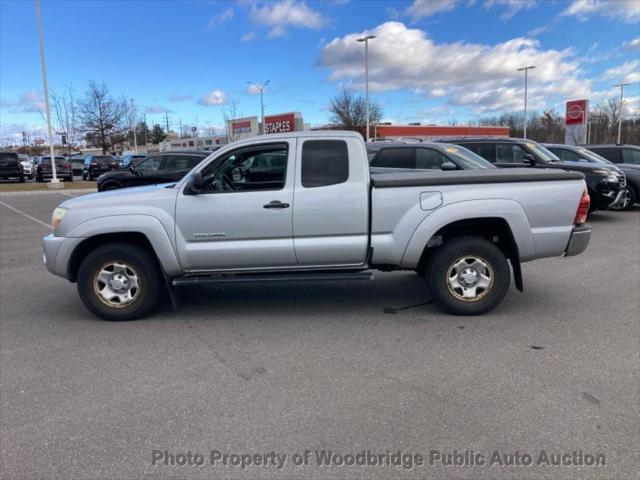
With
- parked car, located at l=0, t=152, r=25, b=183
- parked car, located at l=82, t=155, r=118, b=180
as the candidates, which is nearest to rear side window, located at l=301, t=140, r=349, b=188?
parked car, located at l=0, t=152, r=25, b=183

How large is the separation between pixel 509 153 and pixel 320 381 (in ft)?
32.9

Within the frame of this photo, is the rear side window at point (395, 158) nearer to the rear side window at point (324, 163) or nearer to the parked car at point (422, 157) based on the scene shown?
the parked car at point (422, 157)

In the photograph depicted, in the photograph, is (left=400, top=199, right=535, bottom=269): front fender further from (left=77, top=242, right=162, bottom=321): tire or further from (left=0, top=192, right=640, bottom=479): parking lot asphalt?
(left=77, top=242, right=162, bottom=321): tire

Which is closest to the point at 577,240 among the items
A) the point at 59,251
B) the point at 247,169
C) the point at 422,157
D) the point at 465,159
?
the point at 247,169

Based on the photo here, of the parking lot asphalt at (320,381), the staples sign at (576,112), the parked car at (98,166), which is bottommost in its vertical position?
the parking lot asphalt at (320,381)

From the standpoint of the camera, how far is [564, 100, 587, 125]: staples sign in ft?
128

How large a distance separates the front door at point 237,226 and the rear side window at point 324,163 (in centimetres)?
15

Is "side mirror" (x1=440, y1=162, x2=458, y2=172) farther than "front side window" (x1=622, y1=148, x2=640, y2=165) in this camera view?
No

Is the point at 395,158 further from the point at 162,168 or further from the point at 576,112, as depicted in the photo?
the point at 576,112

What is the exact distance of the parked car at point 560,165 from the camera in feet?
37.7

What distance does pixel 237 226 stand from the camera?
5094 millimetres

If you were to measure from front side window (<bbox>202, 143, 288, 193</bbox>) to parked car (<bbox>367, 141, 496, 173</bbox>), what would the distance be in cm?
487

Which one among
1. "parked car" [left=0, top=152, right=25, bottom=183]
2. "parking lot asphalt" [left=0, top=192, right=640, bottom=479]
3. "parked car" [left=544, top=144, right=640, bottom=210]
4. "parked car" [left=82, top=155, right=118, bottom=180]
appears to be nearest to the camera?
"parking lot asphalt" [left=0, top=192, right=640, bottom=479]

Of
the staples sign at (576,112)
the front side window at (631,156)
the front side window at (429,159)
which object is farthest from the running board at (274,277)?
the staples sign at (576,112)
